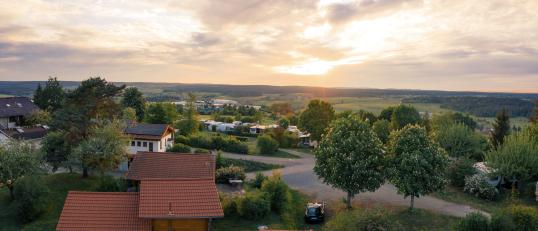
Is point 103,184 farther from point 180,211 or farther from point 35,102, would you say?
point 35,102

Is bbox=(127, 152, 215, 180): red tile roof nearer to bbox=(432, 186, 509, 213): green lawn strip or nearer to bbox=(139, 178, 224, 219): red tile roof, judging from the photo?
bbox=(139, 178, 224, 219): red tile roof

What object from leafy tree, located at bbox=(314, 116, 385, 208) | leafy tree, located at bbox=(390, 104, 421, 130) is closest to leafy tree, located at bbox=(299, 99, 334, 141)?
leafy tree, located at bbox=(390, 104, 421, 130)

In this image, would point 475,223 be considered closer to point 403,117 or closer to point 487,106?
point 403,117

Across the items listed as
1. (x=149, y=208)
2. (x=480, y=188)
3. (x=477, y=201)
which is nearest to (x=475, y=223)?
(x=477, y=201)

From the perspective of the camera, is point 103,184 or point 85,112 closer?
point 103,184

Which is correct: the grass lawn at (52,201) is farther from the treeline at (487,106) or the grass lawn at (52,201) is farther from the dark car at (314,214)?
the treeline at (487,106)

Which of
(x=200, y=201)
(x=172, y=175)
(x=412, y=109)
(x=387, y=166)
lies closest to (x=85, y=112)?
(x=172, y=175)

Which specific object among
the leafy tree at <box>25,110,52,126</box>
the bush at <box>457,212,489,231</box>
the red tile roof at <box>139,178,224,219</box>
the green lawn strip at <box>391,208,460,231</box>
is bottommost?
the green lawn strip at <box>391,208,460,231</box>
